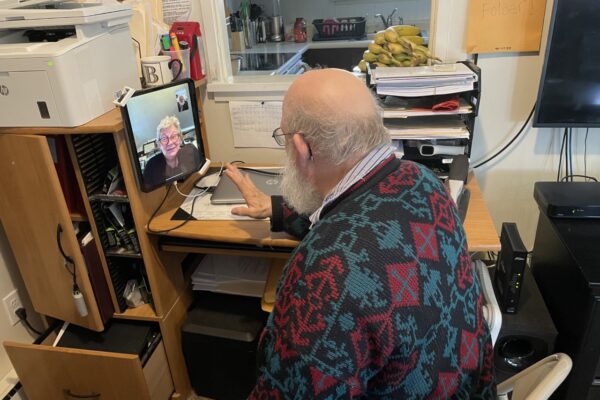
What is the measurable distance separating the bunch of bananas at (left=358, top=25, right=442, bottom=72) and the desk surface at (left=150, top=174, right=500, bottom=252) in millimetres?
527

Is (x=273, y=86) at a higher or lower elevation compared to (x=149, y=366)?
higher

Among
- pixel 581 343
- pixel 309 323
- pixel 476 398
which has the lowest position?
pixel 581 343

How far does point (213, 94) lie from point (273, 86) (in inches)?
10.8

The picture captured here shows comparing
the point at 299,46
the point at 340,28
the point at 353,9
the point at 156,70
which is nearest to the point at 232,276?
the point at 156,70

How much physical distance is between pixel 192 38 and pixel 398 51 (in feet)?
2.54

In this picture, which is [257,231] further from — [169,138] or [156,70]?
[156,70]

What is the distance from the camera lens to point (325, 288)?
2.51 feet

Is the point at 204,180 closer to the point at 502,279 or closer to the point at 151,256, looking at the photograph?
the point at 151,256

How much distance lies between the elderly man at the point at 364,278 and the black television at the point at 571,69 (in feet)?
2.65

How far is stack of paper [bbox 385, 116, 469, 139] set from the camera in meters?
1.50

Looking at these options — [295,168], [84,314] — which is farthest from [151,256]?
[295,168]

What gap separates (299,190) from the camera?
106cm

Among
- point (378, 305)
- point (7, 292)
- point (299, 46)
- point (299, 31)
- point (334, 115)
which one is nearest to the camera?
point (378, 305)

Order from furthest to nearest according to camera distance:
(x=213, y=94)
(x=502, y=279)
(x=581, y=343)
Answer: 1. (x=213, y=94)
2. (x=502, y=279)
3. (x=581, y=343)
